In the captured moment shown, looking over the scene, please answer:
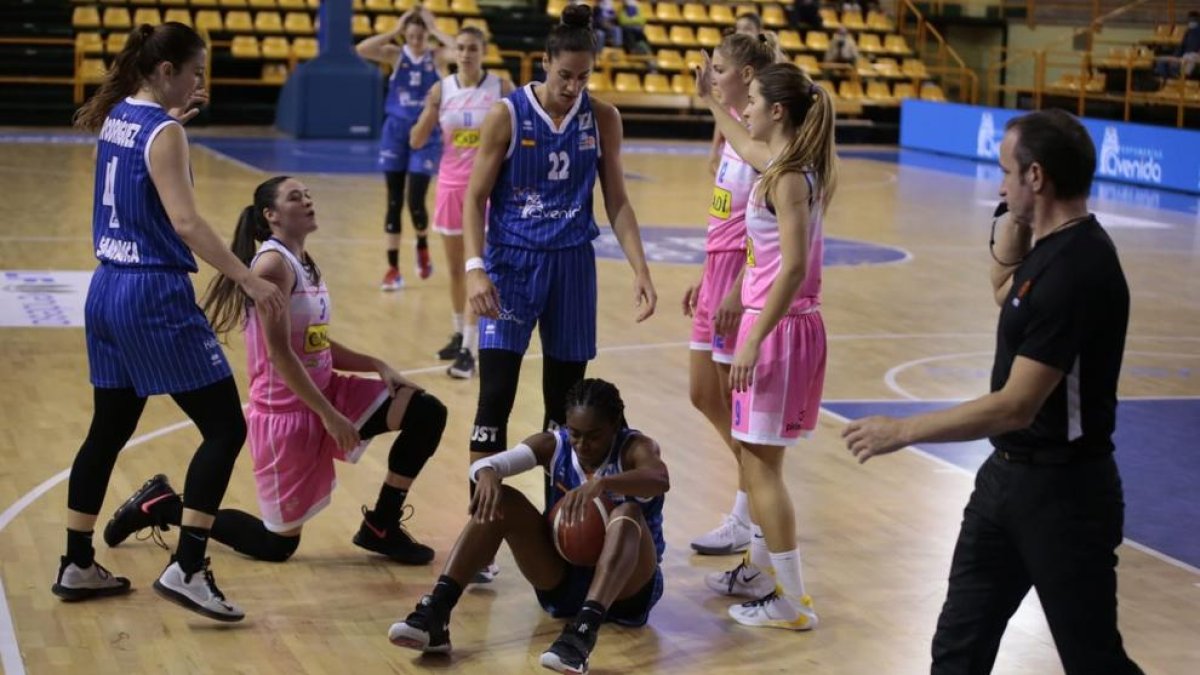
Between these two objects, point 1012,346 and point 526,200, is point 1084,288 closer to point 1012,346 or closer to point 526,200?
point 1012,346

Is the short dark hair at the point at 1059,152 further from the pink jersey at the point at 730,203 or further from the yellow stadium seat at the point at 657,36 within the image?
the yellow stadium seat at the point at 657,36

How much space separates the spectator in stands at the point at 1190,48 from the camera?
22703 mm

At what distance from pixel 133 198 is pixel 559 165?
1.49 meters

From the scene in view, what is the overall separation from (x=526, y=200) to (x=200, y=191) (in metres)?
11.3

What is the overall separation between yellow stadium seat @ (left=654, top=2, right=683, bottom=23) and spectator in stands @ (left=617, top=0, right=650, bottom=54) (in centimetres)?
102

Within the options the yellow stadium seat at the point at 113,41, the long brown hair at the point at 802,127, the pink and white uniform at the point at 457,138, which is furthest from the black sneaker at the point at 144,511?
the yellow stadium seat at the point at 113,41

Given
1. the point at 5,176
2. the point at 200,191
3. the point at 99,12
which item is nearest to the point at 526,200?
the point at 200,191

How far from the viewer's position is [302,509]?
5.83m

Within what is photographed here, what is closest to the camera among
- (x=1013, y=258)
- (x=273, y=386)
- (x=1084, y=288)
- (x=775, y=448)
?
(x=1084, y=288)

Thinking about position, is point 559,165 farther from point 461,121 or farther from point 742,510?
point 461,121

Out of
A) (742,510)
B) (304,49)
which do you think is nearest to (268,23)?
(304,49)

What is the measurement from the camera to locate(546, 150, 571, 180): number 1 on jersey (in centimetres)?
584

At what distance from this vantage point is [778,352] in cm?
531

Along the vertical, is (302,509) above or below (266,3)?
below
